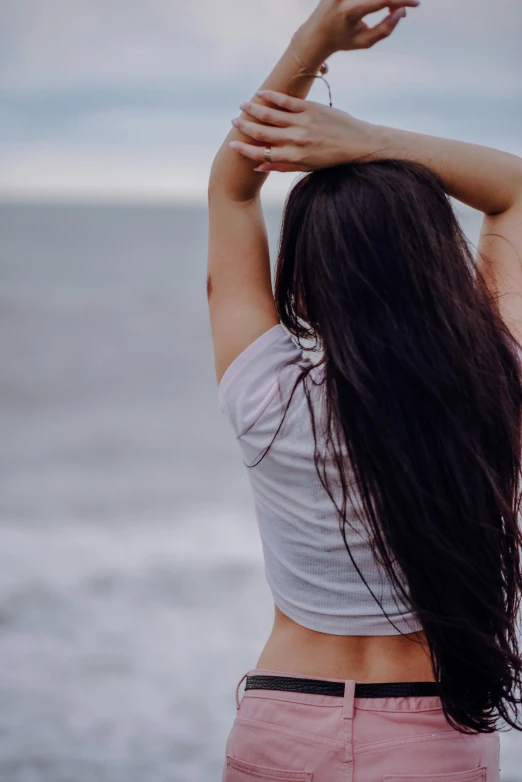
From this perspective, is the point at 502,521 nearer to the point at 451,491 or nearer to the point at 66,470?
the point at 451,491

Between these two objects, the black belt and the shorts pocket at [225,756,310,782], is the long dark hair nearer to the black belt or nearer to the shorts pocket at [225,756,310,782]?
the black belt

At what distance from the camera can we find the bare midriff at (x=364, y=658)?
1047 millimetres

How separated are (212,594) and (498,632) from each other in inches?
152

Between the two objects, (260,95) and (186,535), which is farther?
(186,535)

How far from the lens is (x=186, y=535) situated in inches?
248

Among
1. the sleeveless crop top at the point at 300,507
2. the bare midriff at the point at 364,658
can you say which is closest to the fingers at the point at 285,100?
the sleeveless crop top at the point at 300,507

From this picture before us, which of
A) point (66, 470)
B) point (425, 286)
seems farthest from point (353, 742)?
point (66, 470)

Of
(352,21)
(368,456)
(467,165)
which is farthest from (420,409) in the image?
(352,21)

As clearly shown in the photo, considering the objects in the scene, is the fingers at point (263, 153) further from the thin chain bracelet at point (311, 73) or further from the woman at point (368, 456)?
the thin chain bracelet at point (311, 73)

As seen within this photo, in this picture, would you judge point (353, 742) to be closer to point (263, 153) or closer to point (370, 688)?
point (370, 688)

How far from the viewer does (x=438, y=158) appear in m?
1.20

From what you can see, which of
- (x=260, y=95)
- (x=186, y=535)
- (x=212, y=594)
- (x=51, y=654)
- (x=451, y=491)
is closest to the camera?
(x=451, y=491)

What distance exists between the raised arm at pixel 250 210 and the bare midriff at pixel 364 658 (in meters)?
0.40

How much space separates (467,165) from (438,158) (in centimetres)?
5
